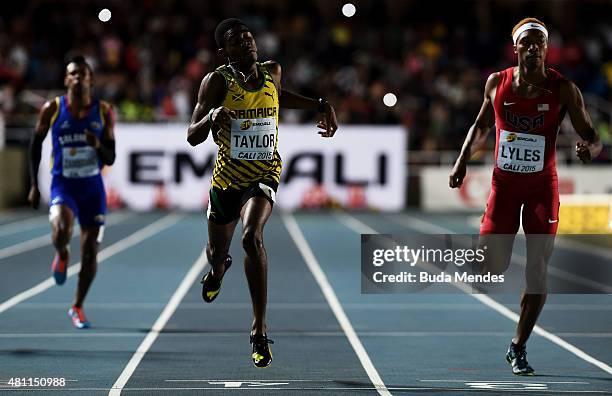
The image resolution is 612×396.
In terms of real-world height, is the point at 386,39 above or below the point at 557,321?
above

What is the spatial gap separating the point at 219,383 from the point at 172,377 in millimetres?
369

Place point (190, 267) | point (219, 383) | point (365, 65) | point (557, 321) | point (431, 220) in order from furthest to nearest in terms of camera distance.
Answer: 1. point (365, 65)
2. point (431, 220)
3. point (190, 267)
4. point (557, 321)
5. point (219, 383)

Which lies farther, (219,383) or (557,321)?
(557,321)

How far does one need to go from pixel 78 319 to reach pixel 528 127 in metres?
4.14

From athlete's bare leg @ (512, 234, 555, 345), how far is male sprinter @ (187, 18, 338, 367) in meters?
1.41

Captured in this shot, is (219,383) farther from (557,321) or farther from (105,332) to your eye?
(557,321)

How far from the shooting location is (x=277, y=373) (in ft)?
24.4

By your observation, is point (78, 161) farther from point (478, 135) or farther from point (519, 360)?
point (519, 360)

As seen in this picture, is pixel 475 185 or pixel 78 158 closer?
pixel 78 158

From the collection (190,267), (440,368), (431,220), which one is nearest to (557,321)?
(440,368)

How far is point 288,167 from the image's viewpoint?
25875 mm

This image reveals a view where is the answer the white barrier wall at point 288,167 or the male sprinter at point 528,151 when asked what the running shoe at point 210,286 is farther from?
the white barrier wall at point 288,167

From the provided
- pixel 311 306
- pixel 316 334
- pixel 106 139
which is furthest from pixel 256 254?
pixel 311 306

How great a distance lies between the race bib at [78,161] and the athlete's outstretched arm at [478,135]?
336cm
